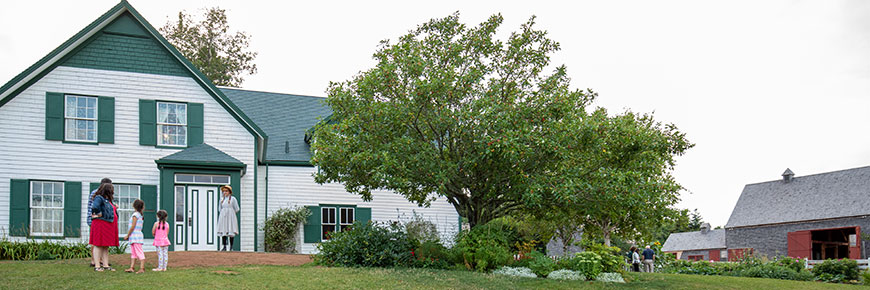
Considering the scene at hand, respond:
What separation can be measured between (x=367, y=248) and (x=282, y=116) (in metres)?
10.6

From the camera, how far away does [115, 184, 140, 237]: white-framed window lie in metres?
18.8

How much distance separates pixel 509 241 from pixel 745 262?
1170 cm

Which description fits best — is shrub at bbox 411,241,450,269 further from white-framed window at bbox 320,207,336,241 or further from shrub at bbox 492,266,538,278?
white-framed window at bbox 320,207,336,241

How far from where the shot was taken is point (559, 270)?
569 inches

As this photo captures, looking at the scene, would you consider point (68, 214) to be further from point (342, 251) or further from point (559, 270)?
point (559, 270)

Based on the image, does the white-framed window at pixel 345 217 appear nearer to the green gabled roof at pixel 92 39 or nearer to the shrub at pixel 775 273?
the green gabled roof at pixel 92 39

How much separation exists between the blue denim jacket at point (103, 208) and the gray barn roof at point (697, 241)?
5318 centimetres

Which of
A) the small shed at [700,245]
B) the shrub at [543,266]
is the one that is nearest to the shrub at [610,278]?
the shrub at [543,266]

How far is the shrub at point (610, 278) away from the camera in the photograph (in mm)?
14091

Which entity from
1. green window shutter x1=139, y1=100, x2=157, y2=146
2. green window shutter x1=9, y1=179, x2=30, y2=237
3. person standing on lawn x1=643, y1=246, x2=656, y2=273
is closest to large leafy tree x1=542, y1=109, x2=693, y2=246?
person standing on lawn x1=643, y1=246, x2=656, y2=273

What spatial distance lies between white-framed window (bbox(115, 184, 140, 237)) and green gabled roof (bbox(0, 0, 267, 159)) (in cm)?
335

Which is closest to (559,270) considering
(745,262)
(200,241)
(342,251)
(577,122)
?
(577,122)

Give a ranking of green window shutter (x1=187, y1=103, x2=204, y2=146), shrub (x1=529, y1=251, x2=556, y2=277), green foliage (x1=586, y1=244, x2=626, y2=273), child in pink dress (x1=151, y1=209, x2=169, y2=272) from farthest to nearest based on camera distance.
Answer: green window shutter (x1=187, y1=103, x2=204, y2=146), green foliage (x1=586, y1=244, x2=626, y2=273), shrub (x1=529, y1=251, x2=556, y2=277), child in pink dress (x1=151, y1=209, x2=169, y2=272)

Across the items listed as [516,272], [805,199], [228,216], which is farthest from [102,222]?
[805,199]
